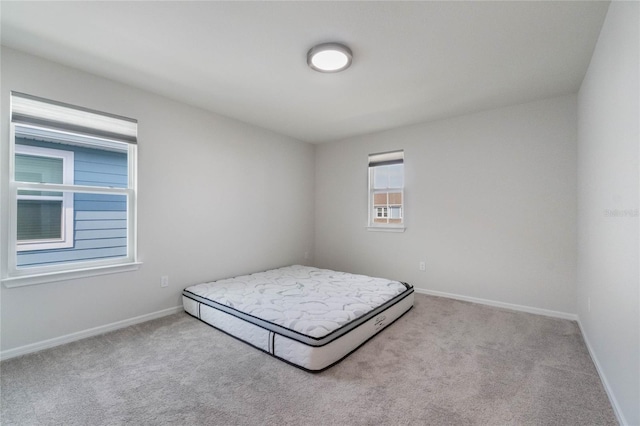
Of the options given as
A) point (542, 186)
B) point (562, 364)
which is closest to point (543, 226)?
point (542, 186)

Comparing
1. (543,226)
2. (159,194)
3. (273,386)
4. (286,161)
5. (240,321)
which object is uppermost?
(286,161)

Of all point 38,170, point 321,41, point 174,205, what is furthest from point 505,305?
point 38,170

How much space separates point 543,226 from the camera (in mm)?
3055

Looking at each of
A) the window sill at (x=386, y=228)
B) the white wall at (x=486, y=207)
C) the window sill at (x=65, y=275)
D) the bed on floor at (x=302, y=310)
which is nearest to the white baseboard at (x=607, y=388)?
the white wall at (x=486, y=207)

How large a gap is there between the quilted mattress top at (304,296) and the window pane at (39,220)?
1.34m

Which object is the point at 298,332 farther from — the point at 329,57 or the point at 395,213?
the point at 395,213

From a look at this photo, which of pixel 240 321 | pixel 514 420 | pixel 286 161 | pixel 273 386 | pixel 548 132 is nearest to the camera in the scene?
pixel 514 420

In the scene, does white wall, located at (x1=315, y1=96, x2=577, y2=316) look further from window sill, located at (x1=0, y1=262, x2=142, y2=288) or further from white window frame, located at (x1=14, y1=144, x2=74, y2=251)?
white window frame, located at (x1=14, y1=144, x2=74, y2=251)

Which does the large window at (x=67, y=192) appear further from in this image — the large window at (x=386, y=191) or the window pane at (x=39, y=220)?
the large window at (x=386, y=191)

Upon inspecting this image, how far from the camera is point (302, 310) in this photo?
244cm

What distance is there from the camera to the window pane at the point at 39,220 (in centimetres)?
226

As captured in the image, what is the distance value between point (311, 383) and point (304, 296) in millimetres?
1067

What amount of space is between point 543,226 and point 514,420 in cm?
234

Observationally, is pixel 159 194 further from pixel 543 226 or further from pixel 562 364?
pixel 543 226
